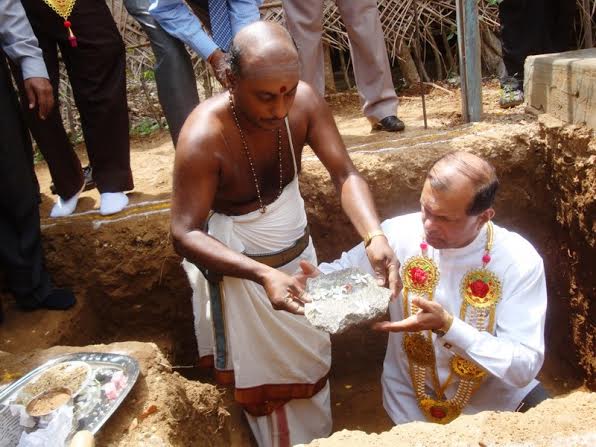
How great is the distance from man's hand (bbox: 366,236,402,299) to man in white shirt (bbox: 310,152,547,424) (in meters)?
0.14

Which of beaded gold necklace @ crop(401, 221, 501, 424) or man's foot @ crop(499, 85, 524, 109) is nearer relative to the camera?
beaded gold necklace @ crop(401, 221, 501, 424)

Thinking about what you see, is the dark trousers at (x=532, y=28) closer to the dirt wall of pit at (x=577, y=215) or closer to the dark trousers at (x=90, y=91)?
the dirt wall of pit at (x=577, y=215)

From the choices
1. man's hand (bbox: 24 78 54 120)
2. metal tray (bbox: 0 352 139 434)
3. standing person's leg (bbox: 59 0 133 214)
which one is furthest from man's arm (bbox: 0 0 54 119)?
metal tray (bbox: 0 352 139 434)

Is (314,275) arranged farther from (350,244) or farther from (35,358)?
(350,244)

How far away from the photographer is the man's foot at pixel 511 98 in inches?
168

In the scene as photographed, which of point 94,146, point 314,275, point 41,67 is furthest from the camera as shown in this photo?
point 94,146

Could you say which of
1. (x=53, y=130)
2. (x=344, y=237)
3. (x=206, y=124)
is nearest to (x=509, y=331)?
(x=206, y=124)

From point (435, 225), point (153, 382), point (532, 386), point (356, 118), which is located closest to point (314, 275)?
point (435, 225)

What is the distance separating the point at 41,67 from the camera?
9.42 ft

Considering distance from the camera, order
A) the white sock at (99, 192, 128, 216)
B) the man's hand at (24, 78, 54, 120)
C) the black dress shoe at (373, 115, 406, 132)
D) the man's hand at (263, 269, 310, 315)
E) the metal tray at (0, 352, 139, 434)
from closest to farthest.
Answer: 1. the metal tray at (0, 352, 139, 434)
2. the man's hand at (263, 269, 310, 315)
3. the man's hand at (24, 78, 54, 120)
4. the white sock at (99, 192, 128, 216)
5. the black dress shoe at (373, 115, 406, 132)

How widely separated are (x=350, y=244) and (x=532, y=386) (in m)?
1.51

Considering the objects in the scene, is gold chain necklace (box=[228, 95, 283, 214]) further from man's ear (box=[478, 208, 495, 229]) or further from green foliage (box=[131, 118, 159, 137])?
green foliage (box=[131, 118, 159, 137])

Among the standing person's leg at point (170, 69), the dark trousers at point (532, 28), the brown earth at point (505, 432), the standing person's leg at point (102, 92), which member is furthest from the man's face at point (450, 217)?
the dark trousers at point (532, 28)

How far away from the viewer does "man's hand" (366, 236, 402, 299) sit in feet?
7.00
